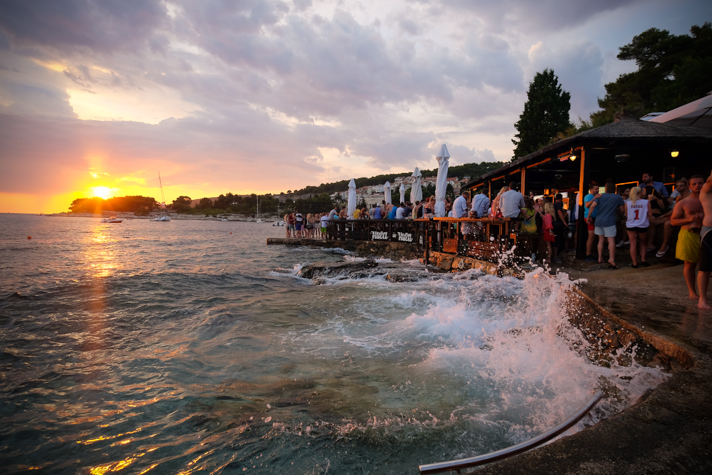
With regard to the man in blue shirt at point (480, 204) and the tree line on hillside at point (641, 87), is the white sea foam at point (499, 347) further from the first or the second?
the tree line on hillside at point (641, 87)

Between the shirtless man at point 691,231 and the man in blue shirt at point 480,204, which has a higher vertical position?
the man in blue shirt at point 480,204

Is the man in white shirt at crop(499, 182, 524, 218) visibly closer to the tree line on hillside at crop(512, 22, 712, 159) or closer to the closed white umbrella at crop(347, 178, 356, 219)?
the tree line on hillside at crop(512, 22, 712, 159)

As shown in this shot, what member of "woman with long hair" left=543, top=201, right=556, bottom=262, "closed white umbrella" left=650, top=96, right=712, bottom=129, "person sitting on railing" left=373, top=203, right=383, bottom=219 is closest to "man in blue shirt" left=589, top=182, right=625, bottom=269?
"woman with long hair" left=543, top=201, right=556, bottom=262

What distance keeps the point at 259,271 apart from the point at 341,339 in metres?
8.61

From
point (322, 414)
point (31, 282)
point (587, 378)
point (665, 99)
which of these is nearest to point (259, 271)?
point (31, 282)

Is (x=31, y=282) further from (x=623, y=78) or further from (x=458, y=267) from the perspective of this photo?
(x=623, y=78)

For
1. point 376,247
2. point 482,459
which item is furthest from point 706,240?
point 376,247

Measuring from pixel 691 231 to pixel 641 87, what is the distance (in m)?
29.6

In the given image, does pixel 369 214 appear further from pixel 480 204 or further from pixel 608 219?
pixel 608 219

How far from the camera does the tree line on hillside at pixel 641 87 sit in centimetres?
1903

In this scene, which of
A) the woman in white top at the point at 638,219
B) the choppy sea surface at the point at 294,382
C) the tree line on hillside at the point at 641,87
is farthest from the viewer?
the tree line on hillside at the point at 641,87

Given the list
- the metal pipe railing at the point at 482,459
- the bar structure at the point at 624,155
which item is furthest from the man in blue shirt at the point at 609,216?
the metal pipe railing at the point at 482,459

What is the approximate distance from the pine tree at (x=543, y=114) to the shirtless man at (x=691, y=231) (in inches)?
1257

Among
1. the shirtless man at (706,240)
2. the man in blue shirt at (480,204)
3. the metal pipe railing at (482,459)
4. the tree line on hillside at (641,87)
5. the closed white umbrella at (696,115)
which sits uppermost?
the tree line on hillside at (641,87)
